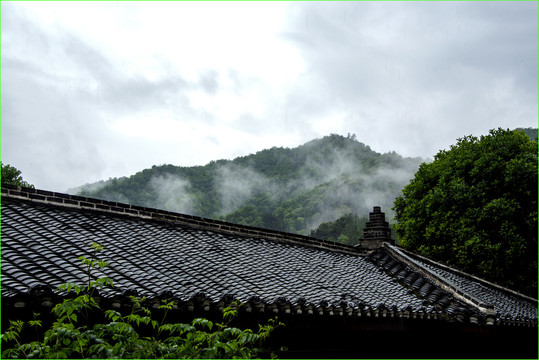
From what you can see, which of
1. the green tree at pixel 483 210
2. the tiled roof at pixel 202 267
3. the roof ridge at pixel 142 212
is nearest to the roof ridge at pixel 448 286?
the tiled roof at pixel 202 267

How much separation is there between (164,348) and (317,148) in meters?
71.1

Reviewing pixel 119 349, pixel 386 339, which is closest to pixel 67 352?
pixel 119 349

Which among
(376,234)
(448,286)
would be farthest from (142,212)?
(376,234)

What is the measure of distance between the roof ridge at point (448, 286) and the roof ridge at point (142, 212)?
57.2 inches

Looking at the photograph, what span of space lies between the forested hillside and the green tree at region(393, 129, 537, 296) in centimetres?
2618

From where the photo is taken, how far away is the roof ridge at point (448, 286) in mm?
9453

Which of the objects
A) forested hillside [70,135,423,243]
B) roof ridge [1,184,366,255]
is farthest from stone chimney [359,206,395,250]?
forested hillside [70,135,423,243]

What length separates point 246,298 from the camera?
6762 mm

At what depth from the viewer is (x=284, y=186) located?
61.7 m

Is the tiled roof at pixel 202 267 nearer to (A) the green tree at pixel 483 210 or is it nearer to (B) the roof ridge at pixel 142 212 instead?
(B) the roof ridge at pixel 142 212

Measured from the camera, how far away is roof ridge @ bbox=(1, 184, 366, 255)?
27.4ft

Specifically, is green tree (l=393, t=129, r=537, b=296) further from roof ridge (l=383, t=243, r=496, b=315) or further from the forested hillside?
the forested hillside

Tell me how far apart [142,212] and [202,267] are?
2.28 m

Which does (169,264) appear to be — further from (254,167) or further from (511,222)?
(254,167)
